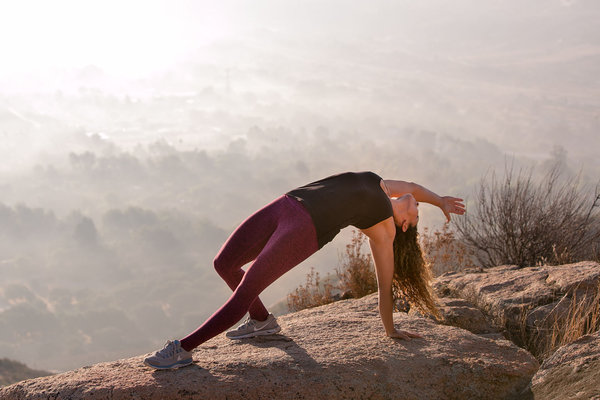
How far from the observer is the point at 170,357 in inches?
138

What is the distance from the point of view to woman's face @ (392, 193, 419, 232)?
13.3ft

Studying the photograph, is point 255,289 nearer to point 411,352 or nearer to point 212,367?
point 212,367

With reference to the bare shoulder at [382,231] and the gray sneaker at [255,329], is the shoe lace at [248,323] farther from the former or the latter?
the bare shoulder at [382,231]

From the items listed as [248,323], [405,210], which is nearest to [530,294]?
[405,210]

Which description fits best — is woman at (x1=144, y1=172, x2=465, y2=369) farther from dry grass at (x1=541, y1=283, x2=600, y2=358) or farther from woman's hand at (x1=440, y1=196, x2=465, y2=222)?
dry grass at (x1=541, y1=283, x2=600, y2=358)

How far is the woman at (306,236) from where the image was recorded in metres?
3.53

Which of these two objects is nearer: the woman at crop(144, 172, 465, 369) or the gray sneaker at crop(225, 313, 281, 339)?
the woman at crop(144, 172, 465, 369)

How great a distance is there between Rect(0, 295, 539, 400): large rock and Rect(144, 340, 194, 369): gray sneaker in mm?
47

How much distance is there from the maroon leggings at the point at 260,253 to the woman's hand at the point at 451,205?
1.22 meters

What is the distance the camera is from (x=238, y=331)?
430 centimetres

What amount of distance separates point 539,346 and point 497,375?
5.25 ft

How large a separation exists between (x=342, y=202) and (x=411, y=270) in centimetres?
114

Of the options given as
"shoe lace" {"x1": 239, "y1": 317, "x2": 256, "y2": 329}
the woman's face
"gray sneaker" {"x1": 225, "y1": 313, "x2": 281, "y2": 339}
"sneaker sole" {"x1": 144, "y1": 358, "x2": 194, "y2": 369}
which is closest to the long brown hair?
the woman's face

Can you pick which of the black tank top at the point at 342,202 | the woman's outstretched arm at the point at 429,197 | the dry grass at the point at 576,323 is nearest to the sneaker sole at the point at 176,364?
the black tank top at the point at 342,202
